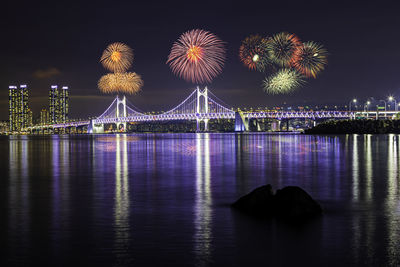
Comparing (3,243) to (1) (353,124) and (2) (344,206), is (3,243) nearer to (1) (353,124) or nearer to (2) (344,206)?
(2) (344,206)

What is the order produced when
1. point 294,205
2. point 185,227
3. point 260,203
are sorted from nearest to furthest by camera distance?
point 185,227, point 294,205, point 260,203

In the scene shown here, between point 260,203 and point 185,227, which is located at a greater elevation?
point 260,203

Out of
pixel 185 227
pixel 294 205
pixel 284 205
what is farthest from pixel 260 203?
pixel 185 227

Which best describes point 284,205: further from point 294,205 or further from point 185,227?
point 185,227

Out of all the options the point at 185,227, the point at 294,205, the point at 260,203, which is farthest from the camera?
the point at 260,203

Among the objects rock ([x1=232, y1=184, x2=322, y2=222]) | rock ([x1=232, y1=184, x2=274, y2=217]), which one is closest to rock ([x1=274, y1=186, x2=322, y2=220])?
rock ([x1=232, y1=184, x2=322, y2=222])

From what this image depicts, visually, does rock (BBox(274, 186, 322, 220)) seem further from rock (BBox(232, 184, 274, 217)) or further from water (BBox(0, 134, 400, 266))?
water (BBox(0, 134, 400, 266))

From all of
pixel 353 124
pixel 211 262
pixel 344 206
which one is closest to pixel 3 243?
pixel 211 262
